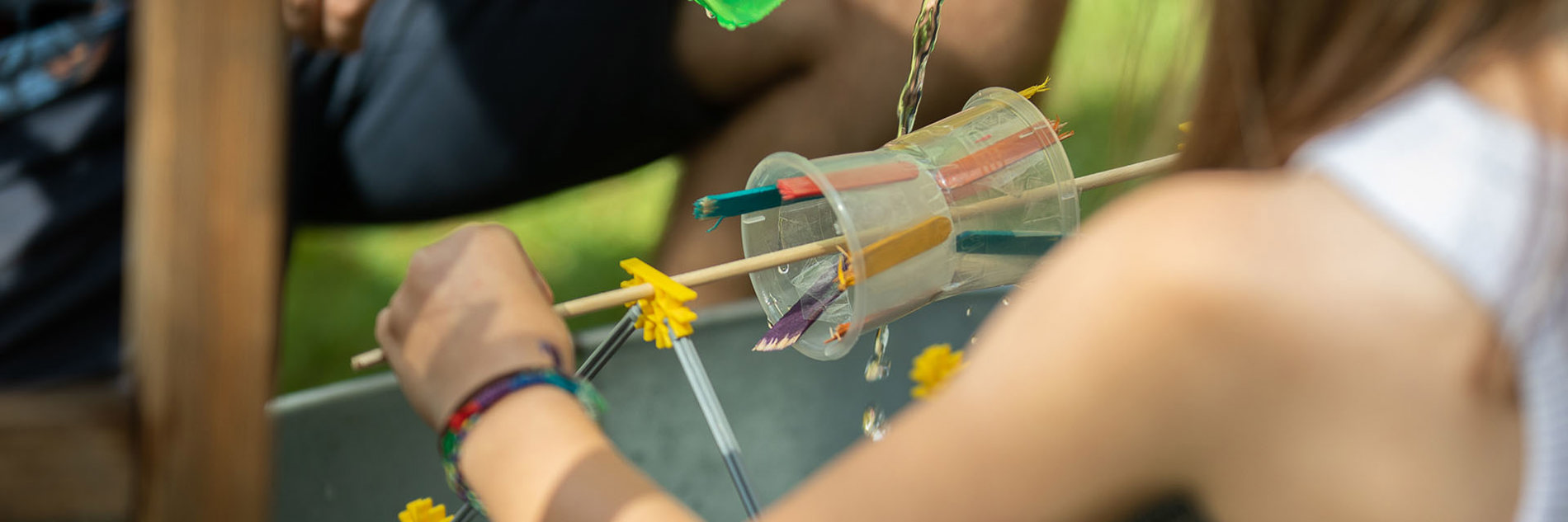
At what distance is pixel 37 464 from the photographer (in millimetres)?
303

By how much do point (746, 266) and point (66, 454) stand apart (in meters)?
0.34

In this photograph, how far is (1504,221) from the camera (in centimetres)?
31

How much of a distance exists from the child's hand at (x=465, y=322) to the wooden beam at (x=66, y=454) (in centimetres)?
19

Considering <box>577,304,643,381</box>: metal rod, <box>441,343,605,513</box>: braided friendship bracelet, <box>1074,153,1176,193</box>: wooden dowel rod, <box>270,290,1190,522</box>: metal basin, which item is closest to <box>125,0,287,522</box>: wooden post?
<box>441,343,605,513</box>: braided friendship bracelet

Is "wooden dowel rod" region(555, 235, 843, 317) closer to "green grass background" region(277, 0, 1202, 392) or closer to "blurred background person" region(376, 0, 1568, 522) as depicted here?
"blurred background person" region(376, 0, 1568, 522)

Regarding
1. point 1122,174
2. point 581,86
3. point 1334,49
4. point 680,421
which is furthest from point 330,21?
point 1334,49

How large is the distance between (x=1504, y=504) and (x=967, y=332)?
669mm

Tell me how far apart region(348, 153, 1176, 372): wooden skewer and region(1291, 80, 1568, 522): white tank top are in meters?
0.16

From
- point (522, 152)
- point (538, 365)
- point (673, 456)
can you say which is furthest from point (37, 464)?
point (522, 152)

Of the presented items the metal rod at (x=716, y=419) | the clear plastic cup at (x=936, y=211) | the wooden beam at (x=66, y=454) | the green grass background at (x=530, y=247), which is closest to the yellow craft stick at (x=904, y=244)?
the clear plastic cup at (x=936, y=211)

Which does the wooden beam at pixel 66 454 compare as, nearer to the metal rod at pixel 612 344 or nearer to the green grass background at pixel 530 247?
the metal rod at pixel 612 344

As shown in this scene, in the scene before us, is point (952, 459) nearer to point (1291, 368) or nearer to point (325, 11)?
point (1291, 368)

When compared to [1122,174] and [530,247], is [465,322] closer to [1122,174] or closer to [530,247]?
[1122,174]

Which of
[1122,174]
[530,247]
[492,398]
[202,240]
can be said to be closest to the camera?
[202,240]
